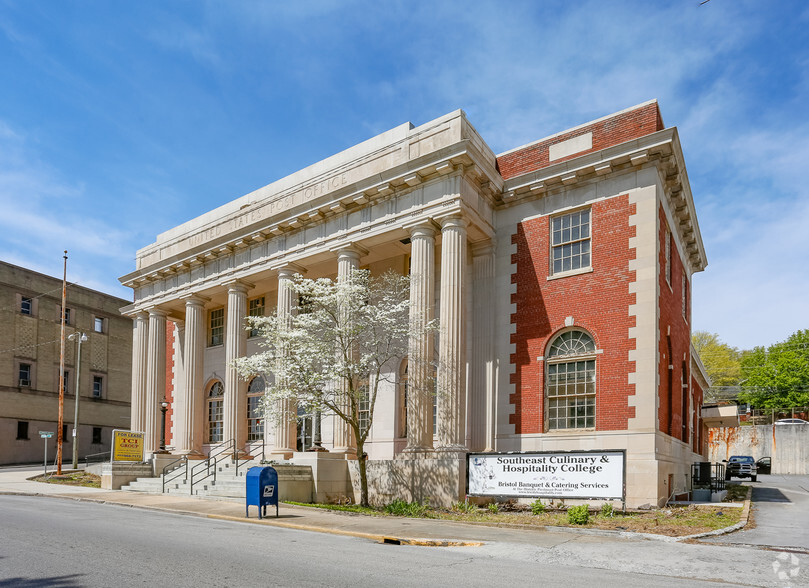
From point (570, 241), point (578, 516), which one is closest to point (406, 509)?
point (578, 516)

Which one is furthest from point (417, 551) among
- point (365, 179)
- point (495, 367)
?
point (365, 179)

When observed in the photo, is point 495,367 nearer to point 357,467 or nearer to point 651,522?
point 357,467

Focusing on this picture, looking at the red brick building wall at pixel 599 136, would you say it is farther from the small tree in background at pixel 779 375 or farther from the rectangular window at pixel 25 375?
the small tree in background at pixel 779 375

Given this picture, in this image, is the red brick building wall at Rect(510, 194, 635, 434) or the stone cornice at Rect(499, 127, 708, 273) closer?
the red brick building wall at Rect(510, 194, 635, 434)

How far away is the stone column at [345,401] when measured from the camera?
2306 cm

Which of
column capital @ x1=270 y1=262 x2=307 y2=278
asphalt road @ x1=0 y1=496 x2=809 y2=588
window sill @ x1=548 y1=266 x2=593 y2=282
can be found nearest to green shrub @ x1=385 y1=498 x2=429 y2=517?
asphalt road @ x1=0 y1=496 x2=809 y2=588

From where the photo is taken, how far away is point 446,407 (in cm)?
2120

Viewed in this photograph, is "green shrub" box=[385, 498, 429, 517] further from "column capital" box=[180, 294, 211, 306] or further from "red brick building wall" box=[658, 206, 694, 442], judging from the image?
"column capital" box=[180, 294, 211, 306]

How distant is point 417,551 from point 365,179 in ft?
48.9

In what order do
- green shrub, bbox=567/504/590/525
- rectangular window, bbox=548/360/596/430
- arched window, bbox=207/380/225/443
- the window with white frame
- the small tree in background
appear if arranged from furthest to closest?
the small tree in background < arched window, bbox=207/380/225/443 < the window with white frame < rectangular window, bbox=548/360/596/430 < green shrub, bbox=567/504/590/525

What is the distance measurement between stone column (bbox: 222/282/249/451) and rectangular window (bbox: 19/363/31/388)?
30.2 meters

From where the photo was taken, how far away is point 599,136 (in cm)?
2277

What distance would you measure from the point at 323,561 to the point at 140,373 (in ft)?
87.1

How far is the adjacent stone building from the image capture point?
5022cm
